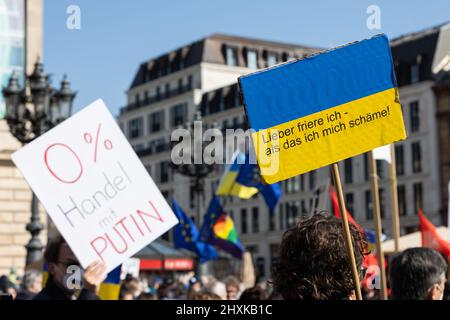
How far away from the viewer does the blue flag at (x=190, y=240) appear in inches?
839

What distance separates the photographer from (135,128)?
90.6 meters

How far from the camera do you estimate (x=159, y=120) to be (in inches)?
3425

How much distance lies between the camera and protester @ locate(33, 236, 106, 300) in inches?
195

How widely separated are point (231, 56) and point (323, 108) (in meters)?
81.4

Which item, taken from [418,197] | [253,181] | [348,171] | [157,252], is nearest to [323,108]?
[253,181]

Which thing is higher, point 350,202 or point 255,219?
point 350,202

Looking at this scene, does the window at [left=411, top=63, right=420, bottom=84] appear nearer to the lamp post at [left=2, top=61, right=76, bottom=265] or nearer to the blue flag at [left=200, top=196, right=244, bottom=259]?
the blue flag at [left=200, top=196, right=244, bottom=259]

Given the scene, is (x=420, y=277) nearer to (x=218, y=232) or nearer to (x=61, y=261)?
(x=61, y=261)

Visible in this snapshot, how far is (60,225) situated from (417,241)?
39.4ft

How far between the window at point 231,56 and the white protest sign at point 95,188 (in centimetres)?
7873
